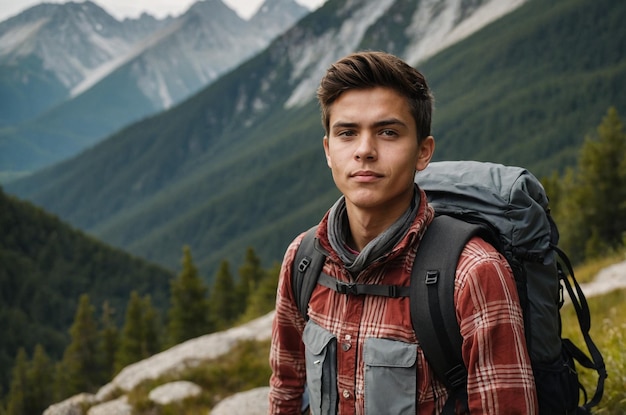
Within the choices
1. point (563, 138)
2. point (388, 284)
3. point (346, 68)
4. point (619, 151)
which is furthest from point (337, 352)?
point (563, 138)

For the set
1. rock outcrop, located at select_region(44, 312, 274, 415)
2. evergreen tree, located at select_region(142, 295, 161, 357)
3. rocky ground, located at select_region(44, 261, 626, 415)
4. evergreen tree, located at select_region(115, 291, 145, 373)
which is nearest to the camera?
rocky ground, located at select_region(44, 261, 626, 415)

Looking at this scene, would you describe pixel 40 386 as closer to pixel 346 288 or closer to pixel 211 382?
pixel 211 382

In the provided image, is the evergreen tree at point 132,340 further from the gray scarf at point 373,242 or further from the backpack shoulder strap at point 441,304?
the backpack shoulder strap at point 441,304

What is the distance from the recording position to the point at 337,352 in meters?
3.16

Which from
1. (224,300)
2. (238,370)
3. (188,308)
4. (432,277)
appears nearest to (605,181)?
(238,370)

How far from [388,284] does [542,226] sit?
839 mm

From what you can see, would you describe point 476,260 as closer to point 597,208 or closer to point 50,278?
point 597,208

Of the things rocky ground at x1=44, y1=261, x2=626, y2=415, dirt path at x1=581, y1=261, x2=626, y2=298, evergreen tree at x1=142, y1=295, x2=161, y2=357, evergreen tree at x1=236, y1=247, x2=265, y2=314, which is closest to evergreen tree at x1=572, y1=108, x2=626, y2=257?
dirt path at x1=581, y1=261, x2=626, y2=298

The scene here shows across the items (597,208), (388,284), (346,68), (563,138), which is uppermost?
(563,138)

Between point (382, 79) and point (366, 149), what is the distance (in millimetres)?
353

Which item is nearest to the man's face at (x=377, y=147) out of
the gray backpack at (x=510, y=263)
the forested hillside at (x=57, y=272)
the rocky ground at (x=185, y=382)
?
the gray backpack at (x=510, y=263)

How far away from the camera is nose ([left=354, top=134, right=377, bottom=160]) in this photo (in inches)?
119

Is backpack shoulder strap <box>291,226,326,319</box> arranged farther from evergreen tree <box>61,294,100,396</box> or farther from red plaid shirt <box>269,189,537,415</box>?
evergreen tree <box>61,294,100,396</box>

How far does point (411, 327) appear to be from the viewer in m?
2.93
